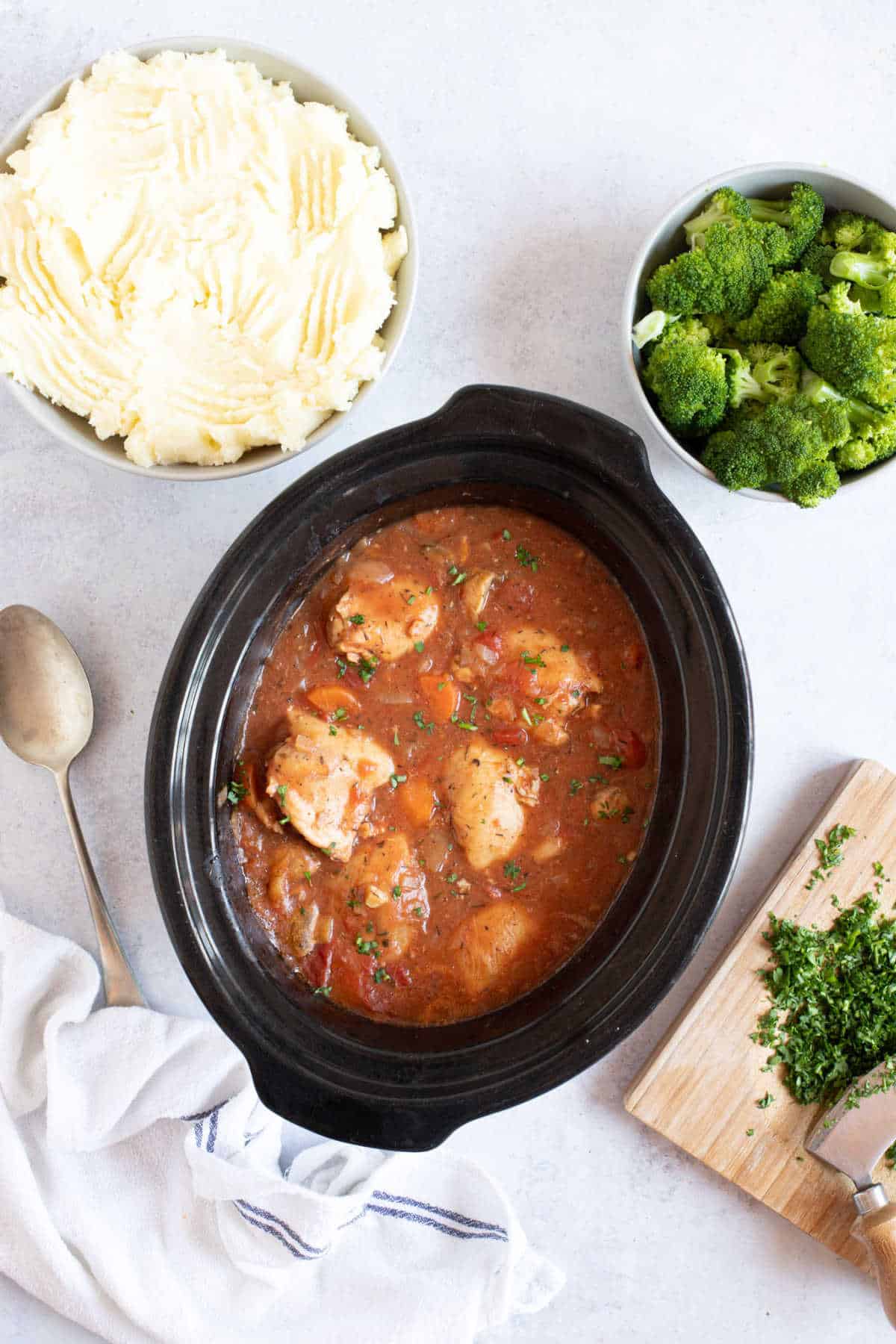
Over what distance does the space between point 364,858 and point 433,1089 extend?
0.66 meters

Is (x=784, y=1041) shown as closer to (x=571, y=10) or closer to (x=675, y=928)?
(x=675, y=928)

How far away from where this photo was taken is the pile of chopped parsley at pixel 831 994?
3.32 meters

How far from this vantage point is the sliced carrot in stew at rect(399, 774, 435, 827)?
312cm

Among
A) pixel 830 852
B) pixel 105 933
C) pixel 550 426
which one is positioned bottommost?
pixel 105 933

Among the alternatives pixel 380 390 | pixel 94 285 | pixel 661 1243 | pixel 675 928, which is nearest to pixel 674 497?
pixel 380 390

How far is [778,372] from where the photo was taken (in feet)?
10.1

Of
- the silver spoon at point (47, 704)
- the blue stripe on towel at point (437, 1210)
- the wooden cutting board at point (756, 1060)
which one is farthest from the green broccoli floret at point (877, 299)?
the blue stripe on towel at point (437, 1210)

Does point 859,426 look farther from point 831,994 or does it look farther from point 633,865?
point 831,994

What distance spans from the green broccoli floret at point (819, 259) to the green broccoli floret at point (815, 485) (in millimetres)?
561

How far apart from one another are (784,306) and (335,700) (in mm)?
1714

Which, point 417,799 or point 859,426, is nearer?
point 859,426

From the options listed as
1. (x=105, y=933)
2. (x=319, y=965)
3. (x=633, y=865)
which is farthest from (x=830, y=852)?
(x=105, y=933)

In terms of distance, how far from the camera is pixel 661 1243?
11.7 ft

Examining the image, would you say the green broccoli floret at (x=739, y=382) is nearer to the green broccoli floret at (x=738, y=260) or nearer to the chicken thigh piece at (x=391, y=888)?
the green broccoli floret at (x=738, y=260)
